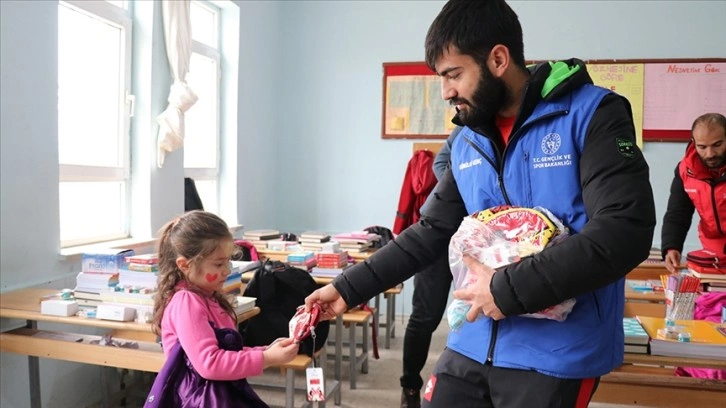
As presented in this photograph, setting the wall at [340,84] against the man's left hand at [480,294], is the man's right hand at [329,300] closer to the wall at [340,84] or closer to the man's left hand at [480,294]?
the man's left hand at [480,294]

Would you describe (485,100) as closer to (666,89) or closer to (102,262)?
(102,262)

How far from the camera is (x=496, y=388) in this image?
3.81ft

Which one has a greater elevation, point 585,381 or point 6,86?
point 6,86

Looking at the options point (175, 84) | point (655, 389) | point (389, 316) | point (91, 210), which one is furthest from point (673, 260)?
point (91, 210)

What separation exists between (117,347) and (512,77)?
198 cm

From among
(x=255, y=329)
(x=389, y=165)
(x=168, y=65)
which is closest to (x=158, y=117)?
(x=168, y=65)

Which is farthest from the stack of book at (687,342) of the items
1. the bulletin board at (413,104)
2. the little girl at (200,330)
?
the bulletin board at (413,104)

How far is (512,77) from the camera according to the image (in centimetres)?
122

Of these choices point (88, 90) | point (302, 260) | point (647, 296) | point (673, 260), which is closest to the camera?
point (647, 296)

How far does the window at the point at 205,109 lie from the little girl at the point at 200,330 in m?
2.95

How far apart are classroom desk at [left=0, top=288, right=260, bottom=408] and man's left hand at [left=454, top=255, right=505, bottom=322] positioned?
1562mm

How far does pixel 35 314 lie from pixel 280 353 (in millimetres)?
1397

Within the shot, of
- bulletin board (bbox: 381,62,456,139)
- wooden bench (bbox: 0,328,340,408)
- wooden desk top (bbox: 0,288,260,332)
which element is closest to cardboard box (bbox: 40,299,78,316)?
wooden desk top (bbox: 0,288,260,332)

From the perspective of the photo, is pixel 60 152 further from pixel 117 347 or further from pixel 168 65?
pixel 117 347
